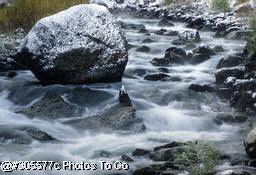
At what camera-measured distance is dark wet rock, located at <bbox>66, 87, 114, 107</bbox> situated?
12048 millimetres

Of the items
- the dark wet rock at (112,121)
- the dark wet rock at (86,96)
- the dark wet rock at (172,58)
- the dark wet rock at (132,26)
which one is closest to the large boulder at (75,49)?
the dark wet rock at (86,96)

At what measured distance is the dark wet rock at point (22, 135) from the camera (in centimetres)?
980

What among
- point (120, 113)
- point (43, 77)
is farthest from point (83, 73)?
point (120, 113)

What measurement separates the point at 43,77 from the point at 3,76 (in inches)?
63.8

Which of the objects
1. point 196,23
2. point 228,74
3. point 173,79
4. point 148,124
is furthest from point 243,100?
point 196,23

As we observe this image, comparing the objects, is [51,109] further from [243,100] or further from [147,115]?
[243,100]

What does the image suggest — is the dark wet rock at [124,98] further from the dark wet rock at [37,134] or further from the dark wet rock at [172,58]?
the dark wet rock at [172,58]

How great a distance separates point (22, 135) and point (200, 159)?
3.90 m

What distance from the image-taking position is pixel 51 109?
1155 centimetres

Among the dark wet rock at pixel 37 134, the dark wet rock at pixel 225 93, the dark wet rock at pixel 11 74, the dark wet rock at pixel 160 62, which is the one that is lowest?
the dark wet rock at pixel 160 62

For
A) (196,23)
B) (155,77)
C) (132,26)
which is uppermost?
(155,77)

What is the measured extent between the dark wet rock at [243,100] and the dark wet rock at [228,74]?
4.75ft

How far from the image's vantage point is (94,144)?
31.8 ft

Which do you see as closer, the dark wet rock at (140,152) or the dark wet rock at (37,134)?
the dark wet rock at (140,152)
